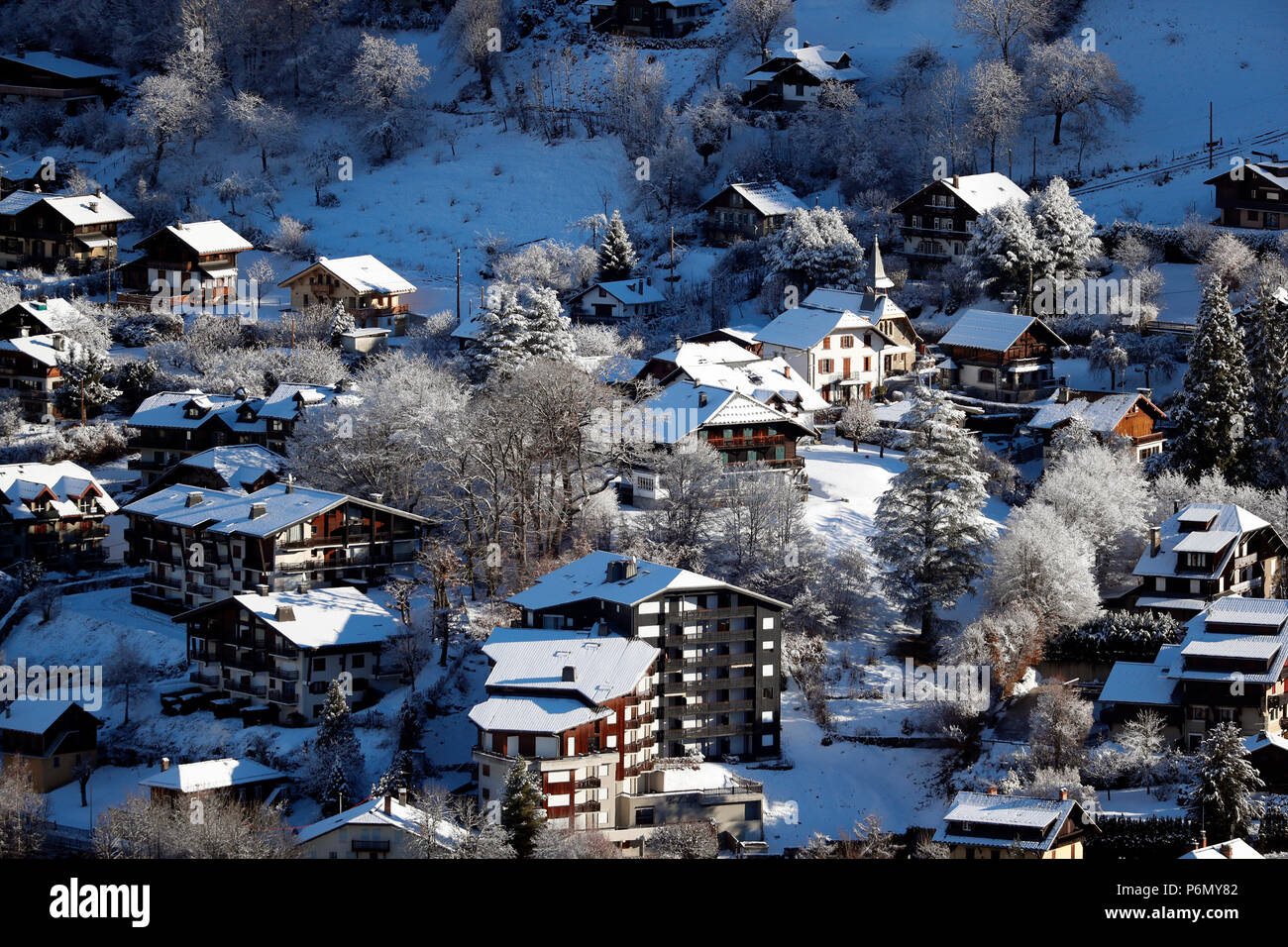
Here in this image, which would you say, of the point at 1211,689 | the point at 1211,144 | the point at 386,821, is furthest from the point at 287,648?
the point at 1211,144

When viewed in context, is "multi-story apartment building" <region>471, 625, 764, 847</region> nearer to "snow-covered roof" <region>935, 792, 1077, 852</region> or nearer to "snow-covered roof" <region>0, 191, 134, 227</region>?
"snow-covered roof" <region>935, 792, 1077, 852</region>

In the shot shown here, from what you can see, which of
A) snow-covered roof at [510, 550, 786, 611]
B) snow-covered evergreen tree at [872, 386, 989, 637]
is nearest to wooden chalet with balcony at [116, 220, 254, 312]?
snow-covered roof at [510, 550, 786, 611]

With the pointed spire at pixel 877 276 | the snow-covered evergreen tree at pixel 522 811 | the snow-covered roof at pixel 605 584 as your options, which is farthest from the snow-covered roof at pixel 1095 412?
the snow-covered evergreen tree at pixel 522 811

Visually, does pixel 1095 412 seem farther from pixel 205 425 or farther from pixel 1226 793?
pixel 205 425

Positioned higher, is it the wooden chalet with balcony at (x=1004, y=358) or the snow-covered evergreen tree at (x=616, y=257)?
the snow-covered evergreen tree at (x=616, y=257)

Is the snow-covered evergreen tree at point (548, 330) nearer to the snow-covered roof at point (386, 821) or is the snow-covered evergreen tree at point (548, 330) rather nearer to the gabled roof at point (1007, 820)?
the snow-covered roof at point (386, 821)
